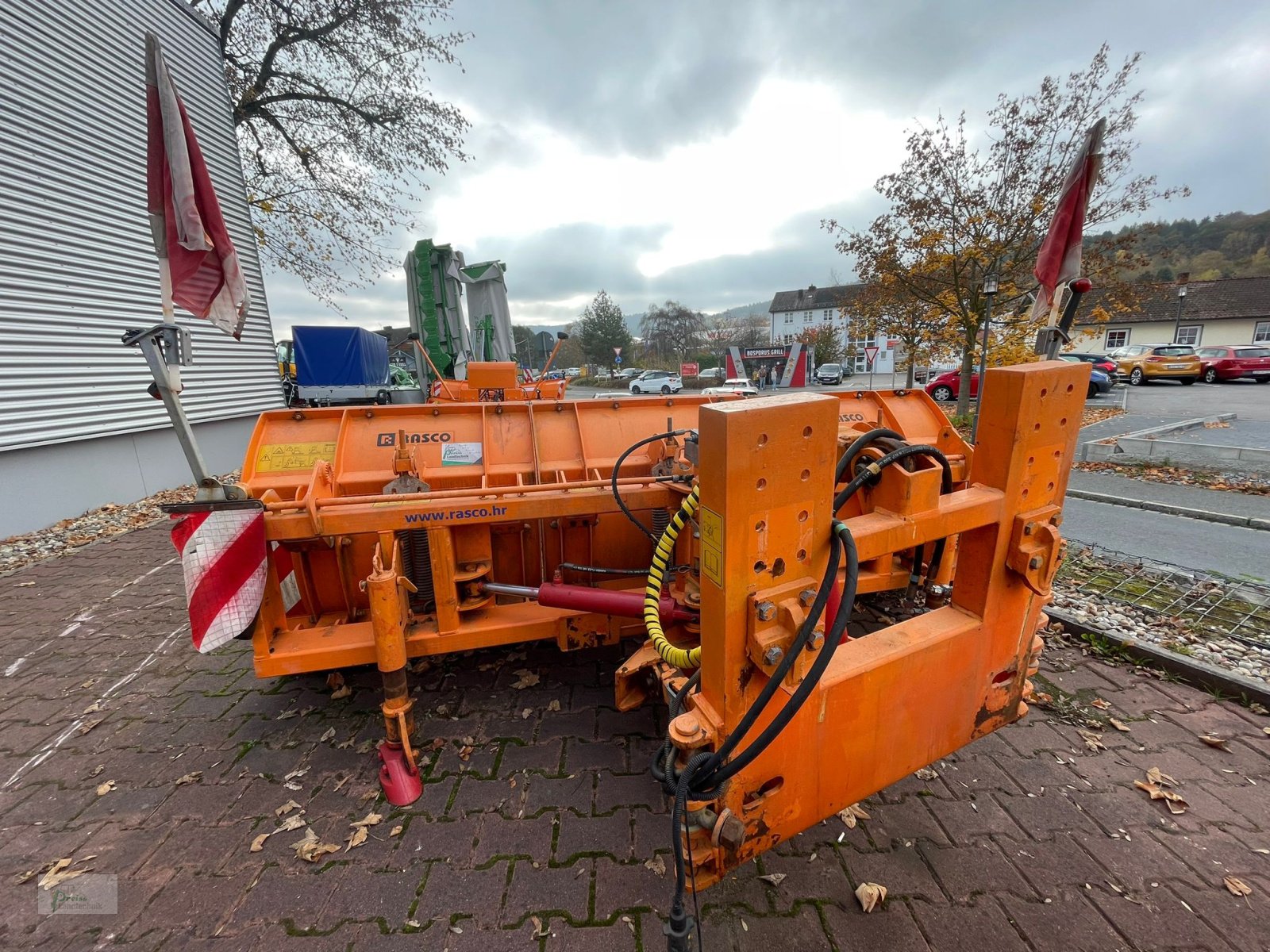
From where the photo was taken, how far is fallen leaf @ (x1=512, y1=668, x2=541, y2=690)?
3.25 m

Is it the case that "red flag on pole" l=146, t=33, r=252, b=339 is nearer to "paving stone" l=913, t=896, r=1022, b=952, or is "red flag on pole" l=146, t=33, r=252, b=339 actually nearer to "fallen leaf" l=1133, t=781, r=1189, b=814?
"paving stone" l=913, t=896, r=1022, b=952

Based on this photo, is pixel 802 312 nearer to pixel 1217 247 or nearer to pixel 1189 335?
pixel 1189 335

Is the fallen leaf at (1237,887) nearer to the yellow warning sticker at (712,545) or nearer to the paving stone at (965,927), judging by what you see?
the paving stone at (965,927)

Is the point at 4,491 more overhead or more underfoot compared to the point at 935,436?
more underfoot

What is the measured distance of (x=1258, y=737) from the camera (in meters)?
2.57

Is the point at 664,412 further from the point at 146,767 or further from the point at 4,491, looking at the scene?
the point at 4,491

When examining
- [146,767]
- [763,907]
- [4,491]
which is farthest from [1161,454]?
[4,491]

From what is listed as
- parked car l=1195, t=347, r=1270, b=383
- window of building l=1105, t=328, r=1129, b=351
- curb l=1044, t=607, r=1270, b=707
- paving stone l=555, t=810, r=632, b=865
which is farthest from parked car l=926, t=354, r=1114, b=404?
window of building l=1105, t=328, r=1129, b=351

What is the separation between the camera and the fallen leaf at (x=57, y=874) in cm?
209

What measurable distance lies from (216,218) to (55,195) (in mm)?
8462

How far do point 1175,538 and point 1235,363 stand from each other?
76.5 feet

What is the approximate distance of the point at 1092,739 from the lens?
→ 8.54ft

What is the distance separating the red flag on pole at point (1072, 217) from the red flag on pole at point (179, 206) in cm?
372

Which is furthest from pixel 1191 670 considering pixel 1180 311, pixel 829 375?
pixel 1180 311
